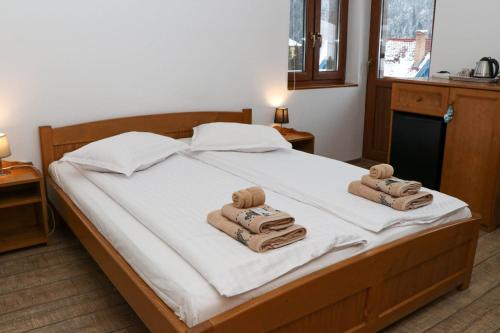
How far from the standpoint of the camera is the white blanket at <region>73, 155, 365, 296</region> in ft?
5.34

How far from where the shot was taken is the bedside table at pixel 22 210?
8.86 feet

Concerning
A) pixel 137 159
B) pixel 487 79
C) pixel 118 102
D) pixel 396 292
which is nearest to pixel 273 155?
pixel 137 159

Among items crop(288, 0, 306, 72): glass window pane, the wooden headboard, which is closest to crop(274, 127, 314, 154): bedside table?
the wooden headboard

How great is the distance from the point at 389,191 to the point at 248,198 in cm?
74

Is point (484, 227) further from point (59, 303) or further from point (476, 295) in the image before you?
point (59, 303)

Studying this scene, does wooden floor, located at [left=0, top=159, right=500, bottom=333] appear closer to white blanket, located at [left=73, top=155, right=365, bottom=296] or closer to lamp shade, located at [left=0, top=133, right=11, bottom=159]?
white blanket, located at [left=73, top=155, right=365, bottom=296]

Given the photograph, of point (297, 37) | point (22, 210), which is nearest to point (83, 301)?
point (22, 210)

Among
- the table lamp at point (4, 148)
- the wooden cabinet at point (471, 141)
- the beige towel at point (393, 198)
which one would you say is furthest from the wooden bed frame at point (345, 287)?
the wooden cabinet at point (471, 141)

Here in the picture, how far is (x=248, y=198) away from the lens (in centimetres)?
191

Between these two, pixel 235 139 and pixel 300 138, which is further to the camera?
pixel 300 138

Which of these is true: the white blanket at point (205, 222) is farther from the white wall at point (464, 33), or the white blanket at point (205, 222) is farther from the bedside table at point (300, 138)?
the white wall at point (464, 33)

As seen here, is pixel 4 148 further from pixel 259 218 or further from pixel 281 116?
pixel 281 116

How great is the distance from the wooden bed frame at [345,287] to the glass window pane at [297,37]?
2.43 m

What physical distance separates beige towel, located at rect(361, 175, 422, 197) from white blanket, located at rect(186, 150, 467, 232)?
→ 85mm
